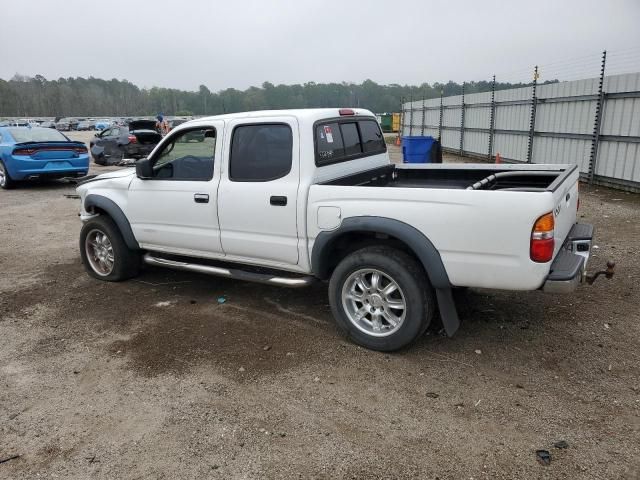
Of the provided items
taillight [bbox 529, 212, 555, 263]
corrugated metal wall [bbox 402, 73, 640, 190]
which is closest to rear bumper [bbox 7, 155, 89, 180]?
corrugated metal wall [bbox 402, 73, 640, 190]

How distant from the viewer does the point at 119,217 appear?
5406 millimetres

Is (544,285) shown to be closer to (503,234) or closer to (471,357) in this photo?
(503,234)

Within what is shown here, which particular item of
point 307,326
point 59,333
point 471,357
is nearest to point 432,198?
point 471,357

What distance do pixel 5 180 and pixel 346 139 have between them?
37.6 feet

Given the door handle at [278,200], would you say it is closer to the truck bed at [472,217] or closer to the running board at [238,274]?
the truck bed at [472,217]

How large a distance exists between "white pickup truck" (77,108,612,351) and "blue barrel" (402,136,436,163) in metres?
5.51

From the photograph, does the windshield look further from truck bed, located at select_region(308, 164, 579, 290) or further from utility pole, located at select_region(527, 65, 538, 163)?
utility pole, located at select_region(527, 65, 538, 163)

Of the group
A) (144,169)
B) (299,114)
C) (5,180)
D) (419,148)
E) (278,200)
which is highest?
(299,114)

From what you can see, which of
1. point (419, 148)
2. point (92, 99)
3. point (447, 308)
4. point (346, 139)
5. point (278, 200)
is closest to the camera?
point (447, 308)

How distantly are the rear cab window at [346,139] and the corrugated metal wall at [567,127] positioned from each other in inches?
291

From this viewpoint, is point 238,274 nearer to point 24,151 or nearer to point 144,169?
point 144,169

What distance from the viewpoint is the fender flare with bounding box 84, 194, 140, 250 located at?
17.7 feet

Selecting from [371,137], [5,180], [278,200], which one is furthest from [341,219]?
[5,180]

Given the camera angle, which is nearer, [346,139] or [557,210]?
[557,210]
